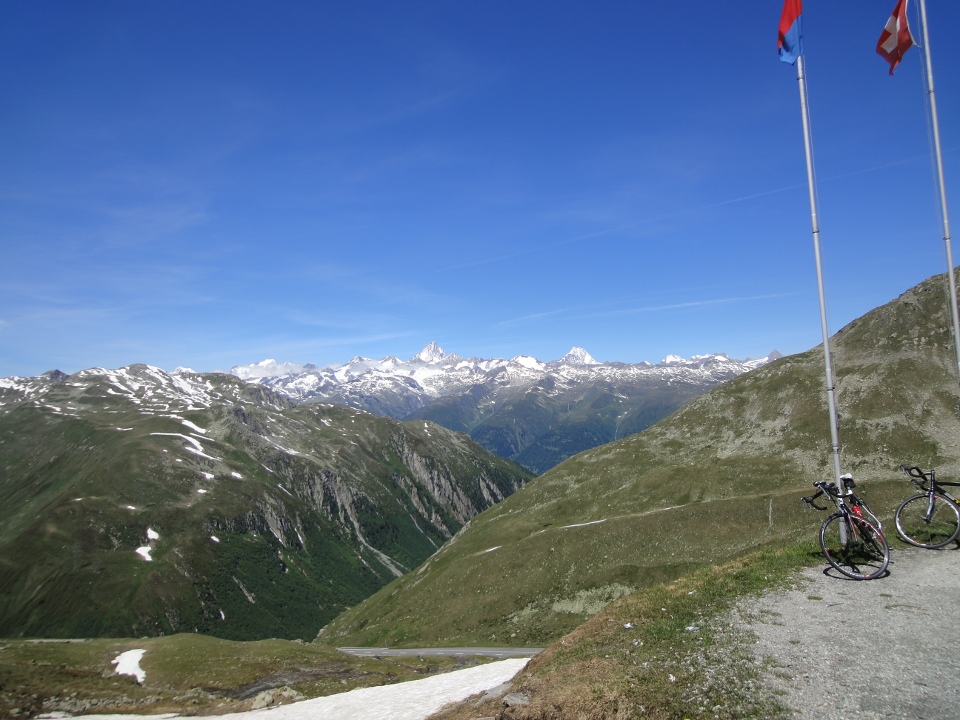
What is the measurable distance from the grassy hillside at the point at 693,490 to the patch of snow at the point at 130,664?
156ft

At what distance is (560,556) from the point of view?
101875mm

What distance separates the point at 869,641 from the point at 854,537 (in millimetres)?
6660

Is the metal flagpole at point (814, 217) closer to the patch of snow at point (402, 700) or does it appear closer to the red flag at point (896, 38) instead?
the red flag at point (896, 38)

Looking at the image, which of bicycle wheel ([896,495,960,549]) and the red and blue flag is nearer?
bicycle wheel ([896,495,960,549])

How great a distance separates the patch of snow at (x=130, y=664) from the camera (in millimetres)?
62375

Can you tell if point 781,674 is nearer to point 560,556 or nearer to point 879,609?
point 879,609

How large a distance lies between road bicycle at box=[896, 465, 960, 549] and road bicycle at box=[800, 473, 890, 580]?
1898 millimetres

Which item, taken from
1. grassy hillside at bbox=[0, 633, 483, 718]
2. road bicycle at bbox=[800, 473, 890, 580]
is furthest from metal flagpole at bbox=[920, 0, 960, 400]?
grassy hillside at bbox=[0, 633, 483, 718]

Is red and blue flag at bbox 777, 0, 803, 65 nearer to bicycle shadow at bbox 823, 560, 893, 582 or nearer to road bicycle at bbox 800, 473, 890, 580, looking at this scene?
road bicycle at bbox 800, 473, 890, 580

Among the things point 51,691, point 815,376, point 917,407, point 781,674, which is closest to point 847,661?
point 781,674

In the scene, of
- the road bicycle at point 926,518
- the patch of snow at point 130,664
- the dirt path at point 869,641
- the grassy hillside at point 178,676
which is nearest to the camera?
the dirt path at point 869,641

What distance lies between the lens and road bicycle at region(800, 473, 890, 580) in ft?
69.7

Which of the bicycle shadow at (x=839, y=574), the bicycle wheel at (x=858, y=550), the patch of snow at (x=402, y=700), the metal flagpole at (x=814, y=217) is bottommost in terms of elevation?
the patch of snow at (x=402, y=700)

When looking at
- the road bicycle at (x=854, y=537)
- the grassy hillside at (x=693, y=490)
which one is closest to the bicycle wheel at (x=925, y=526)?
the road bicycle at (x=854, y=537)
